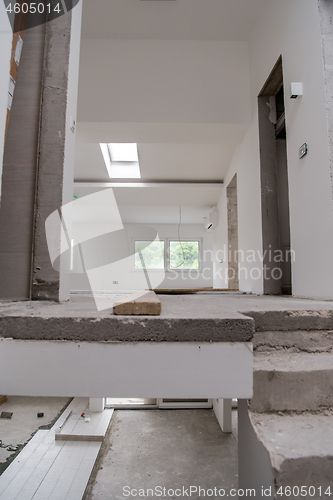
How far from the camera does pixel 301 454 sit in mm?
827

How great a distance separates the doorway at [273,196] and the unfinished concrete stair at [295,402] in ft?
6.45

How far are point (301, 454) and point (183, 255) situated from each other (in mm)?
8590

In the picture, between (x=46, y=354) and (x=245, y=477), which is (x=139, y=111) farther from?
(x=245, y=477)

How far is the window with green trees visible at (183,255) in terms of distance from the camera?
30.8ft

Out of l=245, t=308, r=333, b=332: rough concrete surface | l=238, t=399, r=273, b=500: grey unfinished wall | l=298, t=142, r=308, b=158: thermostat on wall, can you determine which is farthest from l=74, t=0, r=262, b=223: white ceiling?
l=238, t=399, r=273, b=500: grey unfinished wall

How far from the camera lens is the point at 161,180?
5914mm

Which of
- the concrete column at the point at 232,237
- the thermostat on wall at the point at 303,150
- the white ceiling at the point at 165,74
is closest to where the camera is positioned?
the thermostat on wall at the point at 303,150

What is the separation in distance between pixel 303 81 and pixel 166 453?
17.6 feet

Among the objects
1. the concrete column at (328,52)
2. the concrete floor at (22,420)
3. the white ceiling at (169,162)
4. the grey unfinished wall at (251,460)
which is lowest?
the concrete floor at (22,420)

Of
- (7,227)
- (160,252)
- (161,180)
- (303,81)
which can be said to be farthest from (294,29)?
(160,252)

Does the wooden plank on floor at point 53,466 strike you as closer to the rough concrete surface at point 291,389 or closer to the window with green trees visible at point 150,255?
the rough concrete surface at point 291,389

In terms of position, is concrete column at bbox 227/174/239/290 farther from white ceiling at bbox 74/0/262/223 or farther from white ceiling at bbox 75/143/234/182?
white ceiling at bbox 74/0/262/223

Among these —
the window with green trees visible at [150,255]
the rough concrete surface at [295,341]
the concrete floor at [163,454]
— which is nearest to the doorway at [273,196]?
the rough concrete surface at [295,341]

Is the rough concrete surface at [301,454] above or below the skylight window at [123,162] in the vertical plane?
below
